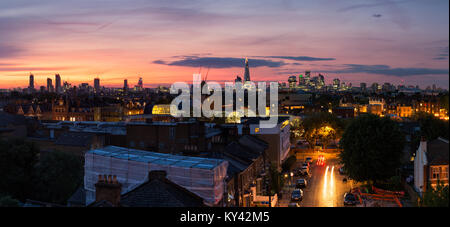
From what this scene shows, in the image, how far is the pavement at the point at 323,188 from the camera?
92.2 feet

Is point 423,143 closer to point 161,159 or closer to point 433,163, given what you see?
point 433,163

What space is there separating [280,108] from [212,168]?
292ft

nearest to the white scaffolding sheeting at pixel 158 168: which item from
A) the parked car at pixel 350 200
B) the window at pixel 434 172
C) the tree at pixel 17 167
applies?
the tree at pixel 17 167

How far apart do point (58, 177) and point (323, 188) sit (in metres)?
19.0

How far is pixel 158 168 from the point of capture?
16953 mm

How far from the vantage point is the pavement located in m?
28.1

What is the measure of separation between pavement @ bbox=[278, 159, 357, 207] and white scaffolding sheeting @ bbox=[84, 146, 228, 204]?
1172 cm

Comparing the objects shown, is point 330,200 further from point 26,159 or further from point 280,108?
point 280,108

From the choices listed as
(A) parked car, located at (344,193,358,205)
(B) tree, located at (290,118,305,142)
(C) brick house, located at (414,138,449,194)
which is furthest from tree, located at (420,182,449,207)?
(B) tree, located at (290,118,305,142)

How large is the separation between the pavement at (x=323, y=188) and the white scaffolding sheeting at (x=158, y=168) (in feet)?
38.4

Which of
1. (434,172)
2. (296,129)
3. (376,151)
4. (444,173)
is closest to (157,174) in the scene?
(434,172)

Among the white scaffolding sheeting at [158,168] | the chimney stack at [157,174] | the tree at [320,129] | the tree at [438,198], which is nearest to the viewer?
the chimney stack at [157,174]

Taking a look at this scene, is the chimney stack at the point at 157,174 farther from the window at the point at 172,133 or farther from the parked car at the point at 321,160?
the parked car at the point at 321,160
